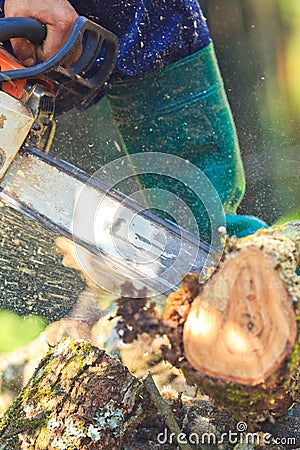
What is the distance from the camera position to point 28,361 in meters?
2.07

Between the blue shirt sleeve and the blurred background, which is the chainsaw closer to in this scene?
the blue shirt sleeve

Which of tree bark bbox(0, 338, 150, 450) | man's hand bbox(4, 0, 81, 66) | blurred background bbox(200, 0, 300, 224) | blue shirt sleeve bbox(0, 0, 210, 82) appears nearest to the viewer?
tree bark bbox(0, 338, 150, 450)

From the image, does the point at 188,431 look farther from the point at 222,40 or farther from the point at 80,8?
the point at 222,40

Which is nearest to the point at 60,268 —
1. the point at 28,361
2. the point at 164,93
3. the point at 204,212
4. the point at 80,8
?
the point at 28,361

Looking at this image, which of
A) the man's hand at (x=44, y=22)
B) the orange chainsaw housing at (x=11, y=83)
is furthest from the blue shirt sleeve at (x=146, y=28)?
the orange chainsaw housing at (x=11, y=83)

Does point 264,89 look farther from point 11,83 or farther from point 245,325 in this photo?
point 245,325

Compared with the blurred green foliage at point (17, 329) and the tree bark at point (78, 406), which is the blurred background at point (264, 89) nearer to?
the blurred green foliage at point (17, 329)

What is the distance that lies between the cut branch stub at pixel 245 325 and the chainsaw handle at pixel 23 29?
2.60 ft

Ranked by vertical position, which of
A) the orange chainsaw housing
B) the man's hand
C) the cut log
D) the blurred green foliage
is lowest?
the blurred green foliage

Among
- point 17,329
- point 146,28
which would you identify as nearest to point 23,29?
point 146,28

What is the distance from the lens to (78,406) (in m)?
1.21

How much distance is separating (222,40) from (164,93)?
0.99 meters

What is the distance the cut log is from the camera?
0.94m

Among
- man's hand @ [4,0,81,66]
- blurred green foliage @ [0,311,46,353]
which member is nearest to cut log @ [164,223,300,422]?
man's hand @ [4,0,81,66]
